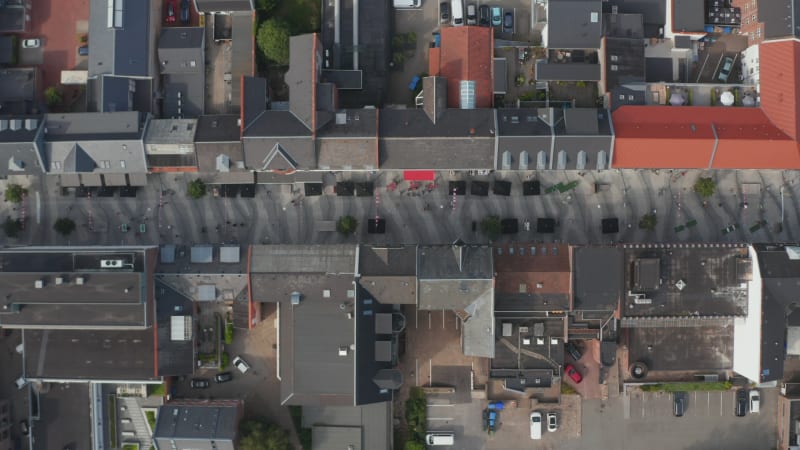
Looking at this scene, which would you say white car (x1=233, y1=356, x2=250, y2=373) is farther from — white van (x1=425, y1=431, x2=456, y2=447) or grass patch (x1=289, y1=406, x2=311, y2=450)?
white van (x1=425, y1=431, x2=456, y2=447)

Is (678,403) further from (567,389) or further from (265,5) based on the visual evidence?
(265,5)

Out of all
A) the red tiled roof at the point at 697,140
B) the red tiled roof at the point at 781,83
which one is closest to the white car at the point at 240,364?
the red tiled roof at the point at 697,140

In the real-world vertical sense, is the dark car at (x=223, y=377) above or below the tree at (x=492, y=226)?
below

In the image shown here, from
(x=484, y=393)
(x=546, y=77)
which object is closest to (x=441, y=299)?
(x=484, y=393)

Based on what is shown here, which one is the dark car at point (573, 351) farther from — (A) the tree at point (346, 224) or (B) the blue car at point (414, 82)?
(B) the blue car at point (414, 82)

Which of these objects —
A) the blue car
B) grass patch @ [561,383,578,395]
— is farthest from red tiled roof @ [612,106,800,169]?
grass patch @ [561,383,578,395]

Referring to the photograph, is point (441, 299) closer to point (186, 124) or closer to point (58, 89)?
point (186, 124)
